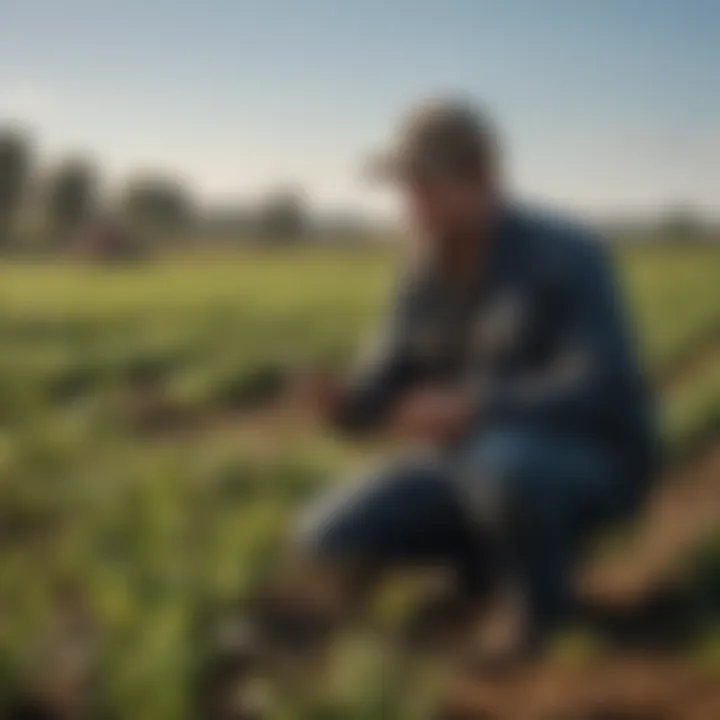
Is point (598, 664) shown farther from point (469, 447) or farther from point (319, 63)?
point (319, 63)

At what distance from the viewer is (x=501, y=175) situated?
1721 millimetres

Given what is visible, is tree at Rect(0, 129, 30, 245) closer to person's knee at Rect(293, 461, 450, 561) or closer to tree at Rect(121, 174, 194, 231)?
tree at Rect(121, 174, 194, 231)

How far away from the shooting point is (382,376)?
1773mm

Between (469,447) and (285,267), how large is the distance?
14.2 inches

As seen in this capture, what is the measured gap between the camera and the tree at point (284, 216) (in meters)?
1.88

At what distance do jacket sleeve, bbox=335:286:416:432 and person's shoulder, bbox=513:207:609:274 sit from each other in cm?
17

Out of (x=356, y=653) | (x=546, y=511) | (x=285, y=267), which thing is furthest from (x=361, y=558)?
(x=285, y=267)

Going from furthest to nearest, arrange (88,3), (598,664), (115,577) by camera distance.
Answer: (88,3)
(115,577)
(598,664)

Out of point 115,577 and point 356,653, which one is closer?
point 356,653

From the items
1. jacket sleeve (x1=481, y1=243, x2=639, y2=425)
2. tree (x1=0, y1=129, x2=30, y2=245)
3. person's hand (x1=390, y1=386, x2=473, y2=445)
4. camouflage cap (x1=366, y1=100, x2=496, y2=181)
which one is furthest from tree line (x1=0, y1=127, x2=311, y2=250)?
jacket sleeve (x1=481, y1=243, x2=639, y2=425)

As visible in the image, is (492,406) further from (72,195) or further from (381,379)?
(72,195)

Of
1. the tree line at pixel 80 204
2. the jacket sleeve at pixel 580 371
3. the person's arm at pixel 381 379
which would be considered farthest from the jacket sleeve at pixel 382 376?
the tree line at pixel 80 204

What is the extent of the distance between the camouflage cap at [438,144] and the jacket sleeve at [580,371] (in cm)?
21

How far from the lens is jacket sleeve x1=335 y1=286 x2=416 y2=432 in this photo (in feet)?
5.78
